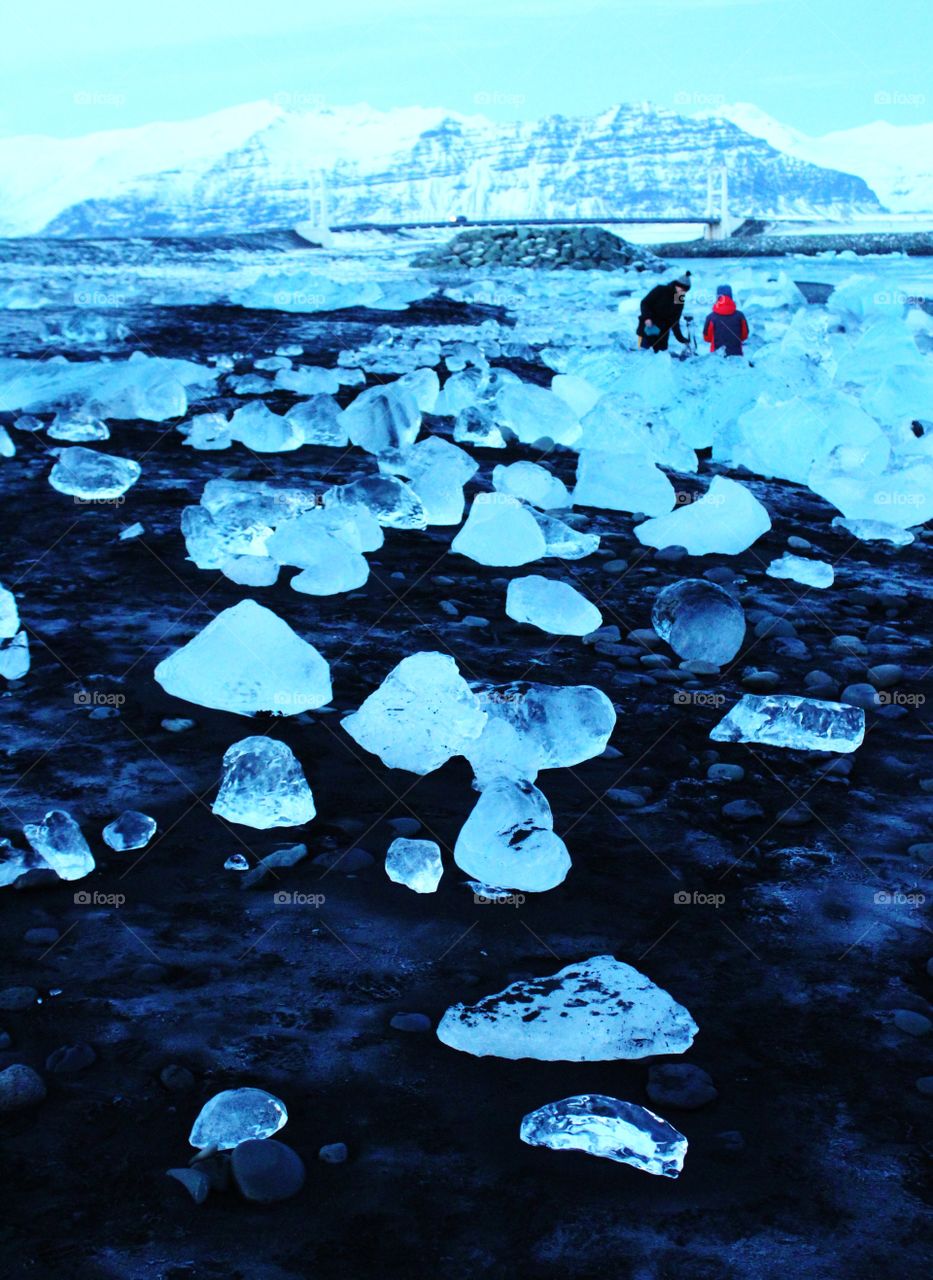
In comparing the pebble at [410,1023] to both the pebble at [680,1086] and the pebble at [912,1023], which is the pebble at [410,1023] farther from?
the pebble at [912,1023]

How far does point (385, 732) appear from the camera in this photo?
282cm

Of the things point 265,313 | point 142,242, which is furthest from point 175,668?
point 142,242

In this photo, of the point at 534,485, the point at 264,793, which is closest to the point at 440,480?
the point at 534,485

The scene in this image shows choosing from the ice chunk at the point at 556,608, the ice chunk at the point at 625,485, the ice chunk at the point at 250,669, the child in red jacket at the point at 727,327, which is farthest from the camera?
the child in red jacket at the point at 727,327

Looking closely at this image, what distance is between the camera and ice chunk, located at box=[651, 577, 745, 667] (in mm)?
3422

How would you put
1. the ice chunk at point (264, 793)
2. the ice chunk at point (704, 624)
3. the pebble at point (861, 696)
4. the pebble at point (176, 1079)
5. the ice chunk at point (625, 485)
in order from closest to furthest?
the pebble at point (176, 1079) → the ice chunk at point (264, 793) → the pebble at point (861, 696) → the ice chunk at point (704, 624) → the ice chunk at point (625, 485)

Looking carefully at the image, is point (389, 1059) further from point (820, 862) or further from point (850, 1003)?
point (820, 862)

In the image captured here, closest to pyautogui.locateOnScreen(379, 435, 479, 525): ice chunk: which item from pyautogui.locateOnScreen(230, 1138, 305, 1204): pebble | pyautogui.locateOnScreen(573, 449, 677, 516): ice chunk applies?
pyautogui.locateOnScreen(573, 449, 677, 516): ice chunk

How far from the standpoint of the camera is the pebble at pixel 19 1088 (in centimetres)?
168

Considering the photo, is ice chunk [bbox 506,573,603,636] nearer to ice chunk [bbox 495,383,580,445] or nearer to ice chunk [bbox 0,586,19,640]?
ice chunk [bbox 0,586,19,640]

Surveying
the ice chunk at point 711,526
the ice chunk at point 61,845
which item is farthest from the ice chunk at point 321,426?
the ice chunk at point 61,845

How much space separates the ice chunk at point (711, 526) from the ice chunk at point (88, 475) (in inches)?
89.1

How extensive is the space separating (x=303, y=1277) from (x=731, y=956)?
0.99m

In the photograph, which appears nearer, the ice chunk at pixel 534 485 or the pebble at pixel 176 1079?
the pebble at pixel 176 1079
